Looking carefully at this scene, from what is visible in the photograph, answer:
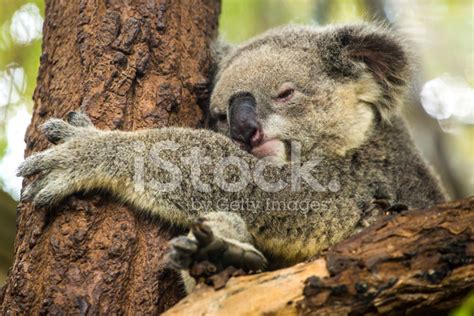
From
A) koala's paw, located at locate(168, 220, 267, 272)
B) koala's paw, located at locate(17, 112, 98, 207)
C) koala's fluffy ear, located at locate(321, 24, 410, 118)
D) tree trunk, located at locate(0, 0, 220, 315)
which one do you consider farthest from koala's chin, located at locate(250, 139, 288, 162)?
koala's paw, located at locate(17, 112, 98, 207)

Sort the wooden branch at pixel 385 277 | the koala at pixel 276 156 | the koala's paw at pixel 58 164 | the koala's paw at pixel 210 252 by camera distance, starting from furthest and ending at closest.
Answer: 1. the koala at pixel 276 156
2. the koala's paw at pixel 58 164
3. the koala's paw at pixel 210 252
4. the wooden branch at pixel 385 277

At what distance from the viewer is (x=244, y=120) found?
4.07m

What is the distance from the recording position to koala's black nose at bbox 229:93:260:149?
4.05m

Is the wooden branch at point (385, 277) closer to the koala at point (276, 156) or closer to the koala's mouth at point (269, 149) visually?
the koala at point (276, 156)

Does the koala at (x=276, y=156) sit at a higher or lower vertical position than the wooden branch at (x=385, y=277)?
higher

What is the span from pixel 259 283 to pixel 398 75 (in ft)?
8.24

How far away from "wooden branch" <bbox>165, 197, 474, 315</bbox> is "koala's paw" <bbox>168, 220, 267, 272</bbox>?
10.0 inches

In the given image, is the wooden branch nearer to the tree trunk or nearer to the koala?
the koala

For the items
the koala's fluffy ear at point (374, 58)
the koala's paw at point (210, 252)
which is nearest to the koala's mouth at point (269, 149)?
the koala's fluffy ear at point (374, 58)

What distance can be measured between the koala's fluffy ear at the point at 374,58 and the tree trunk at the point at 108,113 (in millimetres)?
1015

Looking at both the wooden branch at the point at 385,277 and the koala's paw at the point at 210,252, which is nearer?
the wooden branch at the point at 385,277

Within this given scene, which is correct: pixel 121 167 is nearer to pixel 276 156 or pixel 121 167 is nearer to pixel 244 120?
pixel 244 120

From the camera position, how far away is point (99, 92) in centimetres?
383

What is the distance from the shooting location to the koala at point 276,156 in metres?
3.58
